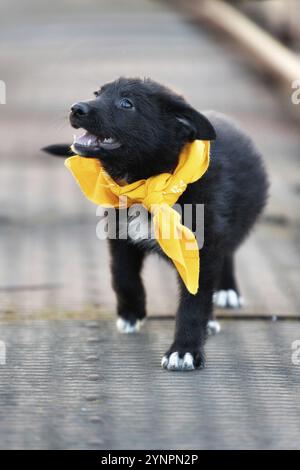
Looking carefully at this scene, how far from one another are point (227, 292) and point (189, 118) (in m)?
1.24

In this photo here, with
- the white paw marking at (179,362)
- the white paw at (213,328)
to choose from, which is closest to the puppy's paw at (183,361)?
the white paw marking at (179,362)

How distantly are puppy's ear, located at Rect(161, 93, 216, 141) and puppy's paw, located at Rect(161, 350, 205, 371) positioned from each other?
0.83 m

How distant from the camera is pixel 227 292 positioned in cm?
555

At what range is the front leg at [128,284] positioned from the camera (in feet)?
16.3

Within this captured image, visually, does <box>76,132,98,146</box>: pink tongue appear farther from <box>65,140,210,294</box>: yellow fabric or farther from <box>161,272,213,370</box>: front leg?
<box>161,272,213,370</box>: front leg

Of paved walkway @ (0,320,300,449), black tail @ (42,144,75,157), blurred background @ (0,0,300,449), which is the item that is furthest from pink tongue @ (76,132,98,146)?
paved walkway @ (0,320,300,449)

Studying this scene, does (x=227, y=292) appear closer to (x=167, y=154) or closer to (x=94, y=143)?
(x=167, y=154)

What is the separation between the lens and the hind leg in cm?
553

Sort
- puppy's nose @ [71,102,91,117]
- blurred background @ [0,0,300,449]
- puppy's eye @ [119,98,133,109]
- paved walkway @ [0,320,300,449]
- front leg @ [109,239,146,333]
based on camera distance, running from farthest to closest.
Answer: front leg @ [109,239,146,333] → puppy's eye @ [119,98,133,109] → puppy's nose @ [71,102,91,117] → blurred background @ [0,0,300,449] → paved walkway @ [0,320,300,449]

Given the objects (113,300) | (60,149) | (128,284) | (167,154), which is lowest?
(113,300)

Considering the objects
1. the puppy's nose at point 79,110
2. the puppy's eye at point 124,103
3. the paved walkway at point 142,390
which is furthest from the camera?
the puppy's eye at point 124,103

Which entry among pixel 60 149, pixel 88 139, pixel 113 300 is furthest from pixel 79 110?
pixel 113 300

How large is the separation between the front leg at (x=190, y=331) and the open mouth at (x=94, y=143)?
2.05ft

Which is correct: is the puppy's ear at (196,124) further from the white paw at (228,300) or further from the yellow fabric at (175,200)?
the white paw at (228,300)
